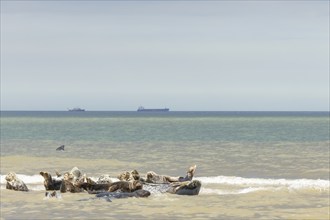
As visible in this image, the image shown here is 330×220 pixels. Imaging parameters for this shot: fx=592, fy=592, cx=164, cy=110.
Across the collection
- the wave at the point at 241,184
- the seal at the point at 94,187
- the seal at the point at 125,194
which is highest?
the seal at the point at 94,187

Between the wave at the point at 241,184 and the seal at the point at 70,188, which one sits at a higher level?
the seal at the point at 70,188

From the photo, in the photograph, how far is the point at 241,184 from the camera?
3459 cm

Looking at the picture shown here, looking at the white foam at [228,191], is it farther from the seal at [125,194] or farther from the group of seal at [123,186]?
the seal at [125,194]

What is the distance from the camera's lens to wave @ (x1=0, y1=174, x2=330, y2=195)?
103 ft

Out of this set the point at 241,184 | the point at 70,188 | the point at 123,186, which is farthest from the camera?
the point at 241,184

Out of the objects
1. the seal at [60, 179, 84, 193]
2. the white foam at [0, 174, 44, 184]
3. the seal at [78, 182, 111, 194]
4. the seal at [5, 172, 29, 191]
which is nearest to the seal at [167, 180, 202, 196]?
the seal at [78, 182, 111, 194]

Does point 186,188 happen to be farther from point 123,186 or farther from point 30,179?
point 30,179

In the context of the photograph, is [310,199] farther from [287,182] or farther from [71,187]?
[71,187]

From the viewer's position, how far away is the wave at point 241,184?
103 feet

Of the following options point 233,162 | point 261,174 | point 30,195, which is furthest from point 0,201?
point 233,162

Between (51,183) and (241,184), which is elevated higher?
(51,183)

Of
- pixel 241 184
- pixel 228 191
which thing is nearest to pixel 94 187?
pixel 228 191

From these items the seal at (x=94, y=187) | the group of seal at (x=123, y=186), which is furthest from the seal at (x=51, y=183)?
the seal at (x=94, y=187)

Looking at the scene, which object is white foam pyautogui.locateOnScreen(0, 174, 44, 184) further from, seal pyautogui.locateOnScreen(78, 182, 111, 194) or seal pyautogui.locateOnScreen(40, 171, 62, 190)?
seal pyautogui.locateOnScreen(78, 182, 111, 194)
